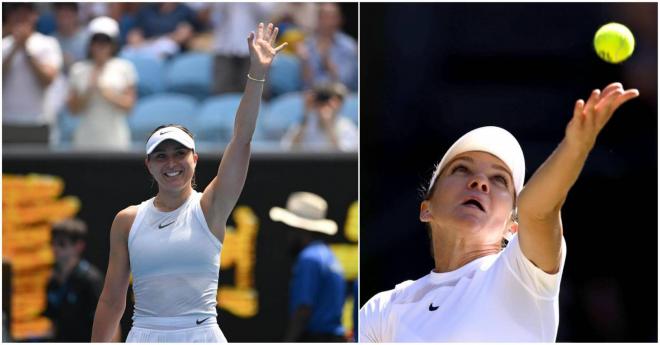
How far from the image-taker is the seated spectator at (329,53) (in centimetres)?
518

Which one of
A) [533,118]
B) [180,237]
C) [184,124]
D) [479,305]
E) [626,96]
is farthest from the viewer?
[184,124]

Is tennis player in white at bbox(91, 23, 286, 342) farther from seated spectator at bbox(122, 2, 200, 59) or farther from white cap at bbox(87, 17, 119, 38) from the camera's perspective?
seated spectator at bbox(122, 2, 200, 59)

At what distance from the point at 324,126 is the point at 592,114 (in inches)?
125

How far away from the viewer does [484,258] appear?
238cm

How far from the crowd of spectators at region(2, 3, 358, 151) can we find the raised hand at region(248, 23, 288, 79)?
2036 mm

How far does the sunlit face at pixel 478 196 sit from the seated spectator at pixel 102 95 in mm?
2906

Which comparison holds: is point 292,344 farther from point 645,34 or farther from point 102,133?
point 645,34

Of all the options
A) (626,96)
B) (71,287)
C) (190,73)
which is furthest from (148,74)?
(626,96)

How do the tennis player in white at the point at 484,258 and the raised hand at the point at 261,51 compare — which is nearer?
the tennis player in white at the point at 484,258

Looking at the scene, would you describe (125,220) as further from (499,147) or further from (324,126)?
(324,126)

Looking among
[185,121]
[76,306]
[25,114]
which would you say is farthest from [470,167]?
[25,114]

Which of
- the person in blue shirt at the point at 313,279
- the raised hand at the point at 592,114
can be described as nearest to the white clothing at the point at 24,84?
the person in blue shirt at the point at 313,279

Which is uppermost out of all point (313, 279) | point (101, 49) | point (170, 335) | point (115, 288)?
point (101, 49)

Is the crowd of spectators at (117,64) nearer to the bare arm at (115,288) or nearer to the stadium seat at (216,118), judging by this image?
the stadium seat at (216,118)
